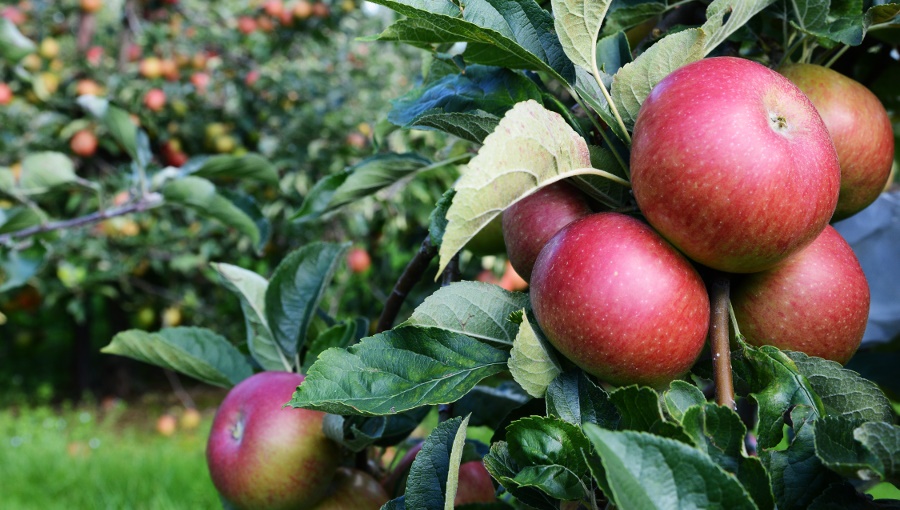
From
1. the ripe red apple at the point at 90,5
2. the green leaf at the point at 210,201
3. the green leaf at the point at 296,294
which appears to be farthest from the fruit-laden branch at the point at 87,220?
the ripe red apple at the point at 90,5

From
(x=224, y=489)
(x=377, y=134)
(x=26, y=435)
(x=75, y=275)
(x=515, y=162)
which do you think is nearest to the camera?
(x=515, y=162)

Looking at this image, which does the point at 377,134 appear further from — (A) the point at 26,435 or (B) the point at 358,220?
(A) the point at 26,435

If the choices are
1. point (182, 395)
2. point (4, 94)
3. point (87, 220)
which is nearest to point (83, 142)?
point (4, 94)

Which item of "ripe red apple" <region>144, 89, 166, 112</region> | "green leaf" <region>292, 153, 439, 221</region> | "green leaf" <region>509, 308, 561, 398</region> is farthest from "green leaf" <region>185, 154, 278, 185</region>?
"ripe red apple" <region>144, 89, 166, 112</region>

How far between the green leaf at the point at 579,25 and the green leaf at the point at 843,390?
0.21 meters

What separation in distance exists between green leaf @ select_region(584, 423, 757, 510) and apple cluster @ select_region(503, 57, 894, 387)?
0.10 metres

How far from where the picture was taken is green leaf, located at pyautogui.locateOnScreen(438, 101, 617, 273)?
0.36m

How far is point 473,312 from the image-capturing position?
464 mm

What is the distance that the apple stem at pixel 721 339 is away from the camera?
381 millimetres

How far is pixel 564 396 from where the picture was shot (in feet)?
1.42

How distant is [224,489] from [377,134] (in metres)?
0.38

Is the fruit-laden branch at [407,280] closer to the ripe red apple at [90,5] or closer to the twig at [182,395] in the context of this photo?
Answer: the twig at [182,395]

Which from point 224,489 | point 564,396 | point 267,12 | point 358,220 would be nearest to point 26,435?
point 358,220

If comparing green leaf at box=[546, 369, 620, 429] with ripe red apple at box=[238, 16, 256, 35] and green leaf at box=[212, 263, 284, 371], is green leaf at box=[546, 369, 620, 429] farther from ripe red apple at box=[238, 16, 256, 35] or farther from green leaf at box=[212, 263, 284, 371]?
ripe red apple at box=[238, 16, 256, 35]
